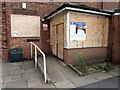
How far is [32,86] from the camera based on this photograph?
5.25m

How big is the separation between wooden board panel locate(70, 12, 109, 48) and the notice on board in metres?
0.21

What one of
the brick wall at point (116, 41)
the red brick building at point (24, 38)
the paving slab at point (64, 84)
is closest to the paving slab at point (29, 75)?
the paving slab at point (64, 84)

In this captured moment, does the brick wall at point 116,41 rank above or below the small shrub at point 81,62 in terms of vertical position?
above

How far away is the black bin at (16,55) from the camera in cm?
896

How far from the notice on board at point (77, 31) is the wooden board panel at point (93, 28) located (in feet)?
0.68

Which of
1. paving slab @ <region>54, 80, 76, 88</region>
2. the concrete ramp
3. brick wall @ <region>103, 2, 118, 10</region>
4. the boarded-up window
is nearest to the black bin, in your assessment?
the boarded-up window

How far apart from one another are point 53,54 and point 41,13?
9.71ft

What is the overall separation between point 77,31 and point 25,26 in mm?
3805

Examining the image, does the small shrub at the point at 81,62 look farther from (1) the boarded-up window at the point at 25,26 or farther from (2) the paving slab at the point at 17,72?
(1) the boarded-up window at the point at 25,26

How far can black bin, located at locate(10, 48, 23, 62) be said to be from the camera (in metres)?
8.96

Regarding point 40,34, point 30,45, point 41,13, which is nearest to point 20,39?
point 30,45

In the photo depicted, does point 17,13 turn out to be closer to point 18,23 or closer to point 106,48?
point 18,23

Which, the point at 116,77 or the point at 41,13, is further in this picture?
the point at 41,13

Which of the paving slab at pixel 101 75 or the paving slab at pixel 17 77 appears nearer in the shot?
the paving slab at pixel 101 75
